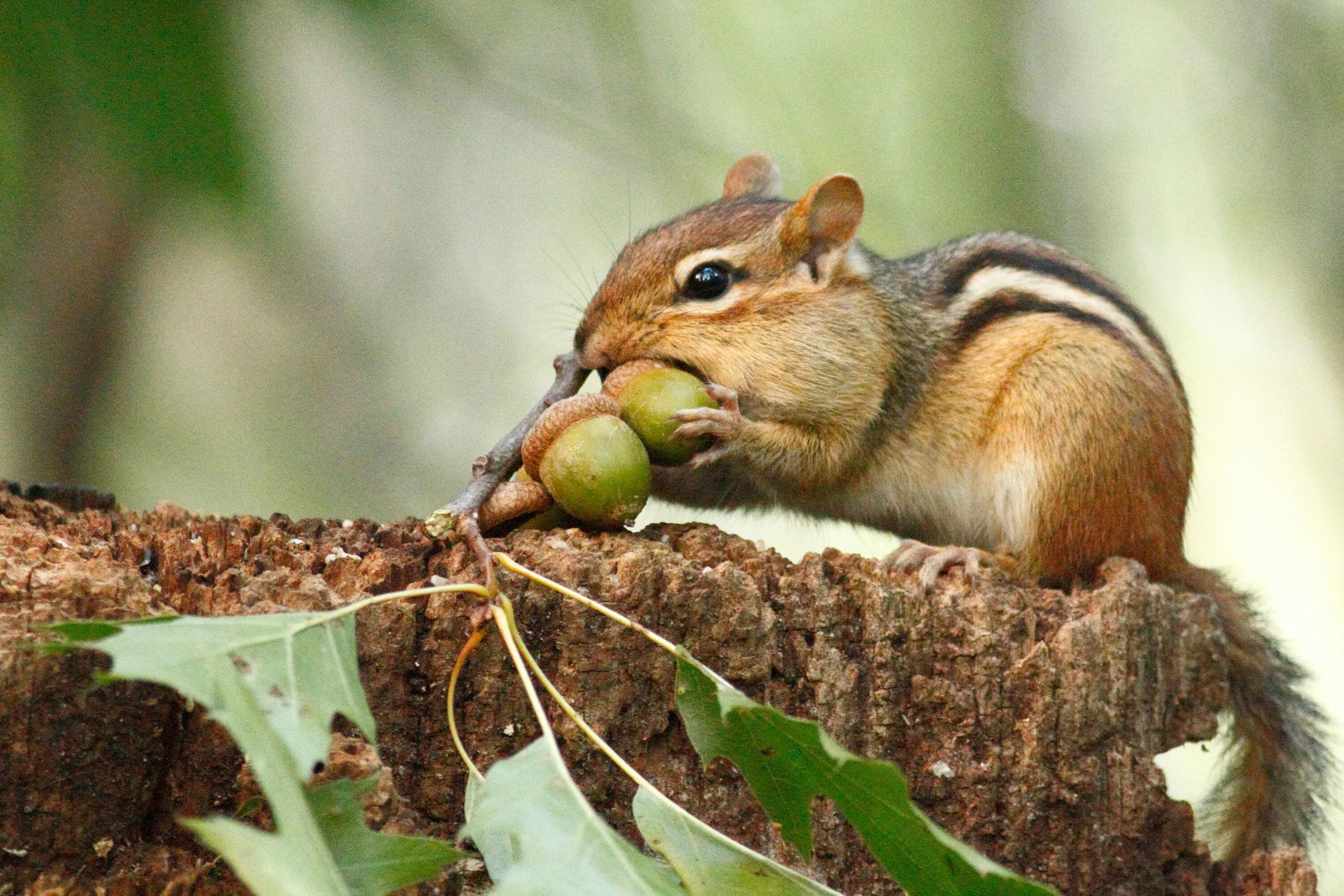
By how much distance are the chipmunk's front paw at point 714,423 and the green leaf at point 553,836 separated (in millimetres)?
1341

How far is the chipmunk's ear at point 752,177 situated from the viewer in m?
4.36

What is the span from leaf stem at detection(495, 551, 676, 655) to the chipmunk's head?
4.12 feet

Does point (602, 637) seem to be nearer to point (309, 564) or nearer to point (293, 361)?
point (309, 564)

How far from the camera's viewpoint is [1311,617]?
5.27m

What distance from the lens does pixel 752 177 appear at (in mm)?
4371

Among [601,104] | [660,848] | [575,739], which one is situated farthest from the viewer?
[601,104]

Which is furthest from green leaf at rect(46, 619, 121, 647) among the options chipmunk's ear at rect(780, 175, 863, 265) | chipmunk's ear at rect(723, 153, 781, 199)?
chipmunk's ear at rect(723, 153, 781, 199)

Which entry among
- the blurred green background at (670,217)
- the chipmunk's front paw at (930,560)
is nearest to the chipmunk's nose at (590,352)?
the chipmunk's front paw at (930,560)

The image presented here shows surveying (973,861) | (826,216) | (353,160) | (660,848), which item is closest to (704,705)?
(660,848)

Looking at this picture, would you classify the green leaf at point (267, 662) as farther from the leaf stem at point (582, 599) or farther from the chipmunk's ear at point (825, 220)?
the chipmunk's ear at point (825, 220)

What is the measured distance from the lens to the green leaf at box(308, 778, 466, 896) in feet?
5.31

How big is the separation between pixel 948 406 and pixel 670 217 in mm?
1673

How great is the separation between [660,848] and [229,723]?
0.67m

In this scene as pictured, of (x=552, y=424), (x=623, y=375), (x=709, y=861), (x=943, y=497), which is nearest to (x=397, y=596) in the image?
(x=709, y=861)
